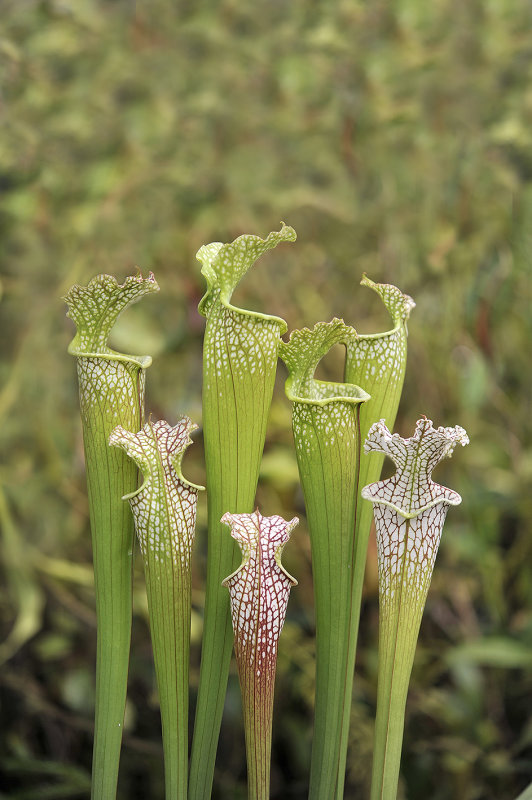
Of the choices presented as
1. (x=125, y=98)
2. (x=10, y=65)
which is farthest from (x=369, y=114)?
(x=10, y=65)

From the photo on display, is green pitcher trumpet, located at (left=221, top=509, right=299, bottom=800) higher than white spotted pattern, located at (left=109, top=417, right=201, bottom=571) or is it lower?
lower

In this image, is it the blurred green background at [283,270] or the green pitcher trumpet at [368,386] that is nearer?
the green pitcher trumpet at [368,386]

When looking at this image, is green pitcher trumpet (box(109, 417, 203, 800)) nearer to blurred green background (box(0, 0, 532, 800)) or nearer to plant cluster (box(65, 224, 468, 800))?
plant cluster (box(65, 224, 468, 800))

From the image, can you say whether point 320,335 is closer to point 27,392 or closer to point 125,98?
point 27,392

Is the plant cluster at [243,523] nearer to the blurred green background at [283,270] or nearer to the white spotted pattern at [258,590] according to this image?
the white spotted pattern at [258,590]

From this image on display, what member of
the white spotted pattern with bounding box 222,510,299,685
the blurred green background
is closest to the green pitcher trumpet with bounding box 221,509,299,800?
the white spotted pattern with bounding box 222,510,299,685

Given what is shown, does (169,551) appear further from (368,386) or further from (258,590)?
(368,386)

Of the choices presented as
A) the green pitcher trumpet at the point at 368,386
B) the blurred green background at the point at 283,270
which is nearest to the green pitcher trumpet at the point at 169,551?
the green pitcher trumpet at the point at 368,386
